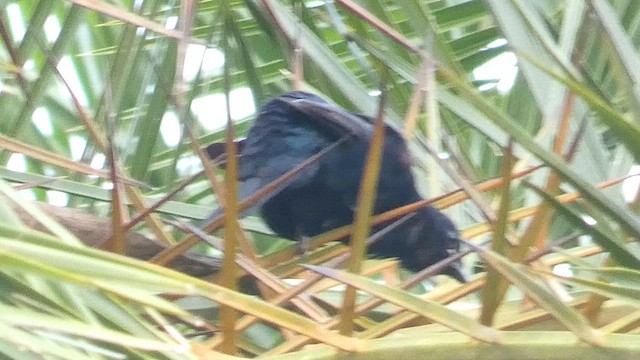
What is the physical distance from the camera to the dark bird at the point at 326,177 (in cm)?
85

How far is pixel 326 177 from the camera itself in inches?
37.7

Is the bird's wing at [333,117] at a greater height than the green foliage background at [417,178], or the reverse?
the bird's wing at [333,117]

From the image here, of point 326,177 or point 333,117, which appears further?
point 326,177

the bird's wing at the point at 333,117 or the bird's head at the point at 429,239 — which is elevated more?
the bird's wing at the point at 333,117

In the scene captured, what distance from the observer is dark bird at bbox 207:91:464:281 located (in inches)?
33.3

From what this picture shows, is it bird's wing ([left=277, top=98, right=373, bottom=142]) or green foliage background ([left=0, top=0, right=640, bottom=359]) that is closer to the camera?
green foliage background ([left=0, top=0, right=640, bottom=359])

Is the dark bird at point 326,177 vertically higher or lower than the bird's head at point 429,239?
higher

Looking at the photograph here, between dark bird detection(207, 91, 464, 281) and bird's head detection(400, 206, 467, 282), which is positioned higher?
dark bird detection(207, 91, 464, 281)

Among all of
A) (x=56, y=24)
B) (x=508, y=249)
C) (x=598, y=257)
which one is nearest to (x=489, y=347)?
(x=508, y=249)

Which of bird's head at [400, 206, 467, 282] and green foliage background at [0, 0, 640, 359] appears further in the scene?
bird's head at [400, 206, 467, 282]

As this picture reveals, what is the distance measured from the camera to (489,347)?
1.51 feet

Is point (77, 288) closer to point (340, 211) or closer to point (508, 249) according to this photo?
point (508, 249)

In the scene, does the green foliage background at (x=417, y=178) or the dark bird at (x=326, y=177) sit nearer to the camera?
the green foliage background at (x=417, y=178)

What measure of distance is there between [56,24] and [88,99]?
3.8 inches
